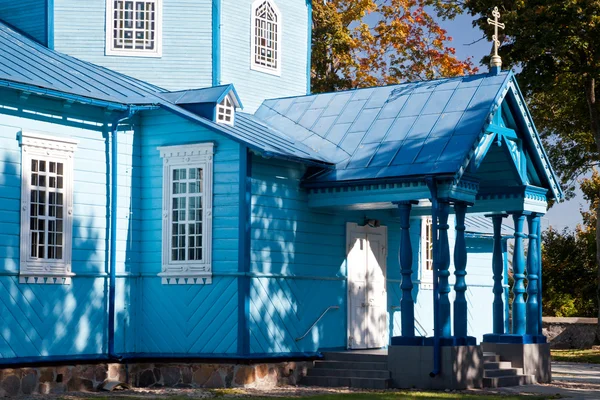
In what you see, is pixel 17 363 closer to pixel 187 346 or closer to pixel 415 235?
pixel 187 346

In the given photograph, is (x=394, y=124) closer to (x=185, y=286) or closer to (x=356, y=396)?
(x=185, y=286)

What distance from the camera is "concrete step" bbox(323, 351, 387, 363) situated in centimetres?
1830

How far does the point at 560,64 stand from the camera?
29.9m

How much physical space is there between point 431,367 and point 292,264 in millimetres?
2919

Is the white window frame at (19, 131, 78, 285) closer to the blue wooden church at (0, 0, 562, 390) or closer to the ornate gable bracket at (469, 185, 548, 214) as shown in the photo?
the blue wooden church at (0, 0, 562, 390)

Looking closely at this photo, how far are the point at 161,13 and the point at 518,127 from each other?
7.10 metres

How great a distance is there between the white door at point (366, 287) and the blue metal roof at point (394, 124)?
161cm

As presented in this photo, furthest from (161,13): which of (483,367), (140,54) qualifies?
(483,367)

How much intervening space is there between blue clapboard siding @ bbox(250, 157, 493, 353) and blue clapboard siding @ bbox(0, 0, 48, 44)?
18.8 ft

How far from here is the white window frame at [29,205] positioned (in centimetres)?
1619

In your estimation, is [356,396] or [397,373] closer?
[356,396]

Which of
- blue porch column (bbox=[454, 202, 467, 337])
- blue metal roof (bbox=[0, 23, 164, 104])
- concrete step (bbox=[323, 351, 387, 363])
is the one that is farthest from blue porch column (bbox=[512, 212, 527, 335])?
blue metal roof (bbox=[0, 23, 164, 104])

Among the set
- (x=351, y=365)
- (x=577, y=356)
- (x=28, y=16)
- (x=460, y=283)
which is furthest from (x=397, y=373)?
(x=577, y=356)

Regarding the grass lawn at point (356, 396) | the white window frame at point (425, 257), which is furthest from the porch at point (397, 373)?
the white window frame at point (425, 257)
